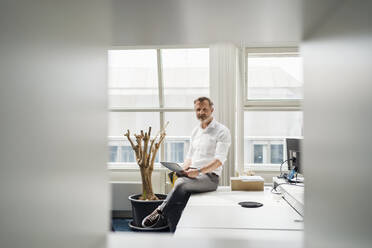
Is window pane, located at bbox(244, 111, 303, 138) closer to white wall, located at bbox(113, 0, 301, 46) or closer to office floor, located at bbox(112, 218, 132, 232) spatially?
office floor, located at bbox(112, 218, 132, 232)

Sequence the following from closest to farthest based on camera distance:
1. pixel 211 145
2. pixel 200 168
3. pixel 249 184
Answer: pixel 249 184 < pixel 200 168 < pixel 211 145

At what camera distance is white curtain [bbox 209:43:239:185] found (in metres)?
4.48

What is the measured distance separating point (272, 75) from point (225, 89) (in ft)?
2.29

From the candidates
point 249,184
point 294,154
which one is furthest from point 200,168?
point 294,154

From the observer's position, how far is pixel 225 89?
449cm

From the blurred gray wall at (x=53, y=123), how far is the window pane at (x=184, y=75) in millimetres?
4441

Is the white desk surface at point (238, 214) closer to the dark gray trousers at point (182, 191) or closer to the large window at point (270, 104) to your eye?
the dark gray trousers at point (182, 191)

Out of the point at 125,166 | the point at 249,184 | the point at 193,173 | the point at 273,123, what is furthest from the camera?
the point at 125,166

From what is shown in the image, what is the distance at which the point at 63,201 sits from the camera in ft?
0.87

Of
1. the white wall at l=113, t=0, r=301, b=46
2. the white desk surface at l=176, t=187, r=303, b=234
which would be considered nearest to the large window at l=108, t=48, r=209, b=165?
the white desk surface at l=176, t=187, r=303, b=234

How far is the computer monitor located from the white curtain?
3.79 ft

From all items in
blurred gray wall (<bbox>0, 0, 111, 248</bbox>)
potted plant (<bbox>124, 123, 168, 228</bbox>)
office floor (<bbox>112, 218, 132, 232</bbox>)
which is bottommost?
office floor (<bbox>112, 218, 132, 232</bbox>)

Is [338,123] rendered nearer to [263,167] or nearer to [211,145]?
[211,145]

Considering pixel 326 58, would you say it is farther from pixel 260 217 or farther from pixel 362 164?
pixel 260 217
